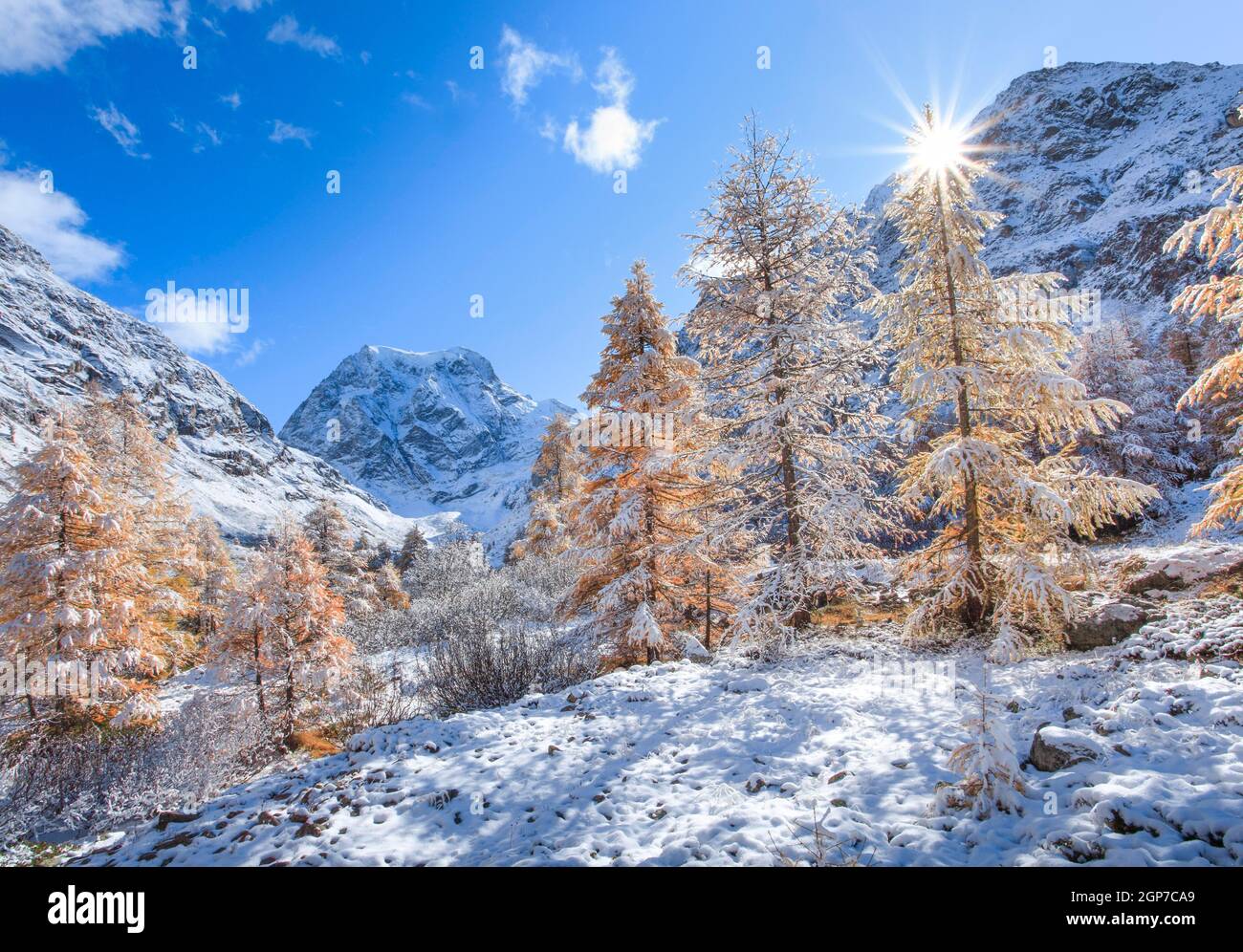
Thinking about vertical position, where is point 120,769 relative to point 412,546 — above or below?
below

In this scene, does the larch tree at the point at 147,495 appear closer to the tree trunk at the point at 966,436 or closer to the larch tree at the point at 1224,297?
the tree trunk at the point at 966,436

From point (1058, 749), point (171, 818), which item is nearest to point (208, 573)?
point (171, 818)

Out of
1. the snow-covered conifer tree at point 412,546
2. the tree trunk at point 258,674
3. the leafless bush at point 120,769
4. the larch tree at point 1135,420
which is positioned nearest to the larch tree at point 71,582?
the leafless bush at point 120,769

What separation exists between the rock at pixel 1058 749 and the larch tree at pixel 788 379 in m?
5.43

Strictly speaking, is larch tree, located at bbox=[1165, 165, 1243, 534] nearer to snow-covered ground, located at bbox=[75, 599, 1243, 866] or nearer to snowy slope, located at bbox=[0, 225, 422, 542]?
snow-covered ground, located at bbox=[75, 599, 1243, 866]

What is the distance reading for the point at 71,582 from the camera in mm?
14125

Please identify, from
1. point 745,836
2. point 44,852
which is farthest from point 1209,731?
point 44,852

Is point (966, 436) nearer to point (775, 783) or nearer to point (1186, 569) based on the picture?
point (1186, 569)

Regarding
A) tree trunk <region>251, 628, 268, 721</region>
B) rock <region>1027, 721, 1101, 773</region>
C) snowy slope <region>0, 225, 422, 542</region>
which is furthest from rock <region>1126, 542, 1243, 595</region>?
snowy slope <region>0, 225, 422, 542</region>

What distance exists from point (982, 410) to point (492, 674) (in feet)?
38.1

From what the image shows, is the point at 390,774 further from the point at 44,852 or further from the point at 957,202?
the point at 957,202

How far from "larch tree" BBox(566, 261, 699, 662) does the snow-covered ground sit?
4479mm

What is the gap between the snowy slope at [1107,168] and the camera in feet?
221
